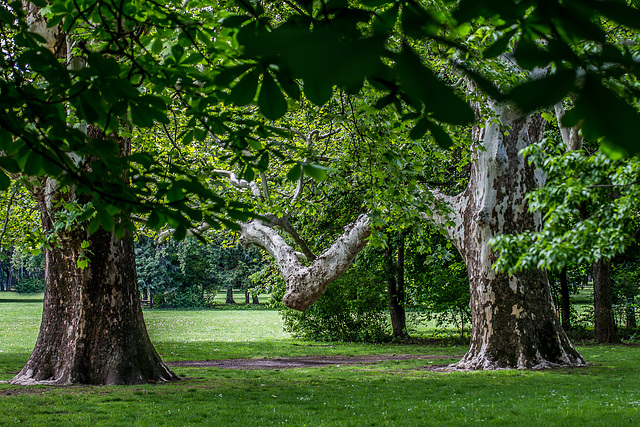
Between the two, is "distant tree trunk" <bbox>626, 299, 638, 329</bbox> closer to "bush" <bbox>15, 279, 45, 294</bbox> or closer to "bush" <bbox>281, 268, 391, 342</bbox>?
"bush" <bbox>281, 268, 391, 342</bbox>

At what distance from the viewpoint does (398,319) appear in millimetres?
22375

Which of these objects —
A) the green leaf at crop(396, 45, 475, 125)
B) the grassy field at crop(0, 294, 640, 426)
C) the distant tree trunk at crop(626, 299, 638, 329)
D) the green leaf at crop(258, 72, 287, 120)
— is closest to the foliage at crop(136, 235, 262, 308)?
the distant tree trunk at crop(626, 299, 638, 329)

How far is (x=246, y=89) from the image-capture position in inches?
54.4

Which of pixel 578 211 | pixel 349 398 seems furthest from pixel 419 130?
pixel 349 398

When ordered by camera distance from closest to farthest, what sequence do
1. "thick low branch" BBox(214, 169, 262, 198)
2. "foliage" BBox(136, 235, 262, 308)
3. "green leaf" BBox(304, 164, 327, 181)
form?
"green leaf" BBox(304, 164, 327, 181) < "thick low branch" BBox(214, 169, 262, 198) < "foliage" BBox(136, 235, 262, 308)

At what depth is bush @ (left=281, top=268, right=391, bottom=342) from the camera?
800 inches

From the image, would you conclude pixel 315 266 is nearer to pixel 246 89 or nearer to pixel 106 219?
pixel 106 219

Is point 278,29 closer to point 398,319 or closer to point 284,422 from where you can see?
point 284,422

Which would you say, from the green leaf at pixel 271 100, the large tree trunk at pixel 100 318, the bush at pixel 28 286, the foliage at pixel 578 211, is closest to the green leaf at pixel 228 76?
the green leaf at pixel 271 100

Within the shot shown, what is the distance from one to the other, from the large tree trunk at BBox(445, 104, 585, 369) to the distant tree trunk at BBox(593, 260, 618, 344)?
717cm

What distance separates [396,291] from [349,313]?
2.38 meters

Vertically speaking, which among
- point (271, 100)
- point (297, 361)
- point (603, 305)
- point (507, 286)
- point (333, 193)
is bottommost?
point (297, 361)

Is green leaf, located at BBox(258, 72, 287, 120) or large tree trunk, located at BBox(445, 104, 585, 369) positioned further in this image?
large tree trunk, located at BBox(445, 104, 585, 369)

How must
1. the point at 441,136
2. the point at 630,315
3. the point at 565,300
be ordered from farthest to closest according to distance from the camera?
the point at 630,315 < the point at 565,300 < the point at 441,136
